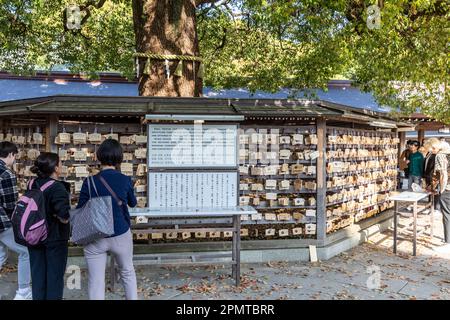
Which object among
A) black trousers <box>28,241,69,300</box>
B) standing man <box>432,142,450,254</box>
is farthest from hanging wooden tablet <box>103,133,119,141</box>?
standing man <box>432,142,450,254</box>

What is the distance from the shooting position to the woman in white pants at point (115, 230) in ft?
13.0

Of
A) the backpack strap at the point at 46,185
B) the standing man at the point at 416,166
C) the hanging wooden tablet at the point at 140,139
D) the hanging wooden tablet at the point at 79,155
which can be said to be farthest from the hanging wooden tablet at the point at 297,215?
the standing man at the point at 416,166

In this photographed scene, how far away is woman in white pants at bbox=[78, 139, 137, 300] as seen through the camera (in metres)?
3.95

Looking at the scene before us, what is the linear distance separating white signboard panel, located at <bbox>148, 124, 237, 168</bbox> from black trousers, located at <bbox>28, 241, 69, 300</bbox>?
7.48 ft

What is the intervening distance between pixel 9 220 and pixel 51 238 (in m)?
0.80

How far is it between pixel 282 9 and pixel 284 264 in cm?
439

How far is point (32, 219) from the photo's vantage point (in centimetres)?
415

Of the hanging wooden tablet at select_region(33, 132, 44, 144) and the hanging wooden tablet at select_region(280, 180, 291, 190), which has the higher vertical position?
the hanging wooden tablet at select_region(33, 132, 44, 144)

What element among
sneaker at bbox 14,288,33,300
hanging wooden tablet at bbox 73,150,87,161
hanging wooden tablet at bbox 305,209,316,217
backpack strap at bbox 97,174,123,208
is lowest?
sneaker at bbox 14,288,33,300

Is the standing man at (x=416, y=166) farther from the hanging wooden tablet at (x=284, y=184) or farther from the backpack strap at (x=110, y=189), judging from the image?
the backpack strap at (x=110, y=189)

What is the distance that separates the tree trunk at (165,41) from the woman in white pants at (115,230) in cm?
380

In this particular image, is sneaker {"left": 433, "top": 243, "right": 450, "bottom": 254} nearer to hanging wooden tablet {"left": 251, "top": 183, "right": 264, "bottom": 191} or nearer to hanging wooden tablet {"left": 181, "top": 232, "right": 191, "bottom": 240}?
hanging wooden tablet {"left": 251, "top": 183, "right": 264, "bottom": 191}

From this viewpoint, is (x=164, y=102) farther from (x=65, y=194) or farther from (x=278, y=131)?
(x=65, y=194)

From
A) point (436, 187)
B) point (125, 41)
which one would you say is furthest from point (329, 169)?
point (125, 41)
